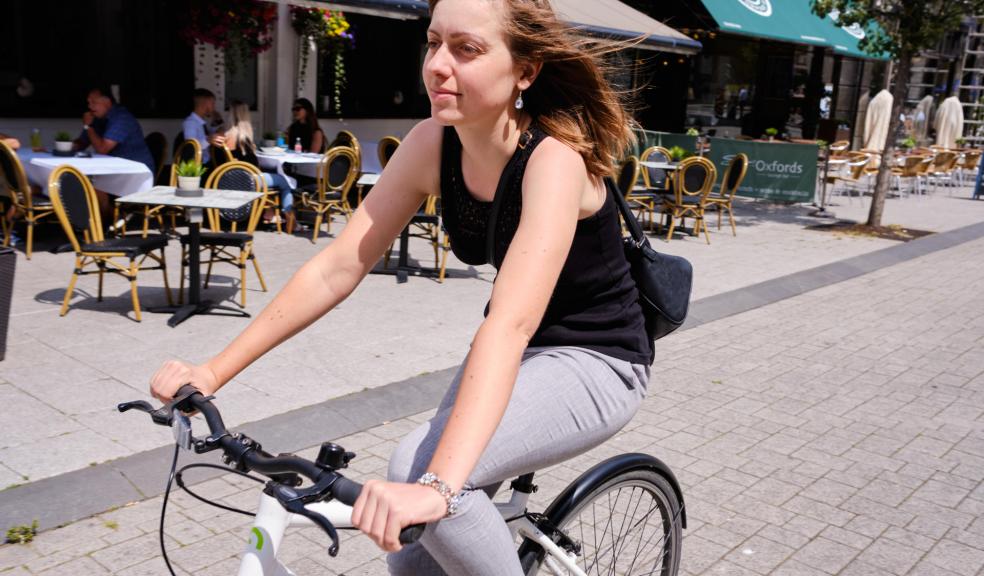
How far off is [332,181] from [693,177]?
4432 millimetres

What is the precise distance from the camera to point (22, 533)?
3.34 meters

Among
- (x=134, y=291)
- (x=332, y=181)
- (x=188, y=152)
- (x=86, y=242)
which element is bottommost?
(x=134, y=291)

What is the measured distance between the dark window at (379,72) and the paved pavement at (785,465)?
7519mm

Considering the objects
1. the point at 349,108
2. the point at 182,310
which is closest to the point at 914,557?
the point at 182,310

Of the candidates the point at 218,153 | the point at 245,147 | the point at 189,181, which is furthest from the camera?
the point at 245,147

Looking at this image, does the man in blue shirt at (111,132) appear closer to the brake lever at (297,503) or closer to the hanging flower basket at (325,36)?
the hanging flower basket at (325,36)

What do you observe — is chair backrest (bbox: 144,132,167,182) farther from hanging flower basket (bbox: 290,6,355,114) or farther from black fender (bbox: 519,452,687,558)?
black fender (bbox: 519,452,687,558)

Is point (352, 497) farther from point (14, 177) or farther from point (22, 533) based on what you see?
point (14, 177)

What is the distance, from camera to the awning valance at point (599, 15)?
9555mm

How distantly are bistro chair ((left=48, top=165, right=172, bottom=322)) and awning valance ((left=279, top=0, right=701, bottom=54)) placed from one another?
126 inches

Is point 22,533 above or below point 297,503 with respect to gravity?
below

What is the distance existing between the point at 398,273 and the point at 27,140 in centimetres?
460

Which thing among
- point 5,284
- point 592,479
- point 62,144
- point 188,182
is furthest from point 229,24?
point 592,479

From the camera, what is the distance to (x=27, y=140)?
9.82 metres
